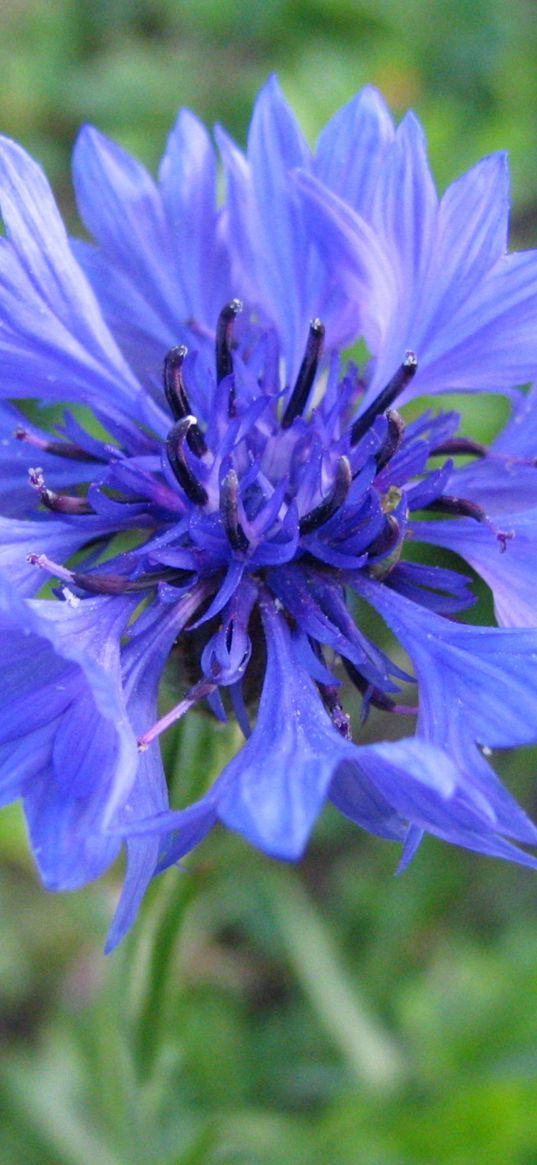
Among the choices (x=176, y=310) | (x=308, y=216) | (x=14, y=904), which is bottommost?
(x=14, y=904)

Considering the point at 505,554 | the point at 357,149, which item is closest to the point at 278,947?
the point at 505,554

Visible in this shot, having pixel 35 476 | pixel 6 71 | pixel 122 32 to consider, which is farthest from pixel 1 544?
pixel 122 32

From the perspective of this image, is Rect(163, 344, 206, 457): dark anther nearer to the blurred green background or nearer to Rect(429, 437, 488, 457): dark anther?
Rect(429, 437, 488, 457): dark anther

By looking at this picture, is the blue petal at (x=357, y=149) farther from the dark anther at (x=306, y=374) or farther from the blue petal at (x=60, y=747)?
the blue petal at (x=60, y=747)

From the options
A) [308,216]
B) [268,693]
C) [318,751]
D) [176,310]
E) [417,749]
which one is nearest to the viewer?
[417,749]

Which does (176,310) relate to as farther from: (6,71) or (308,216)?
(6,71)

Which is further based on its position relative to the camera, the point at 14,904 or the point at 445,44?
the point at 445,44
